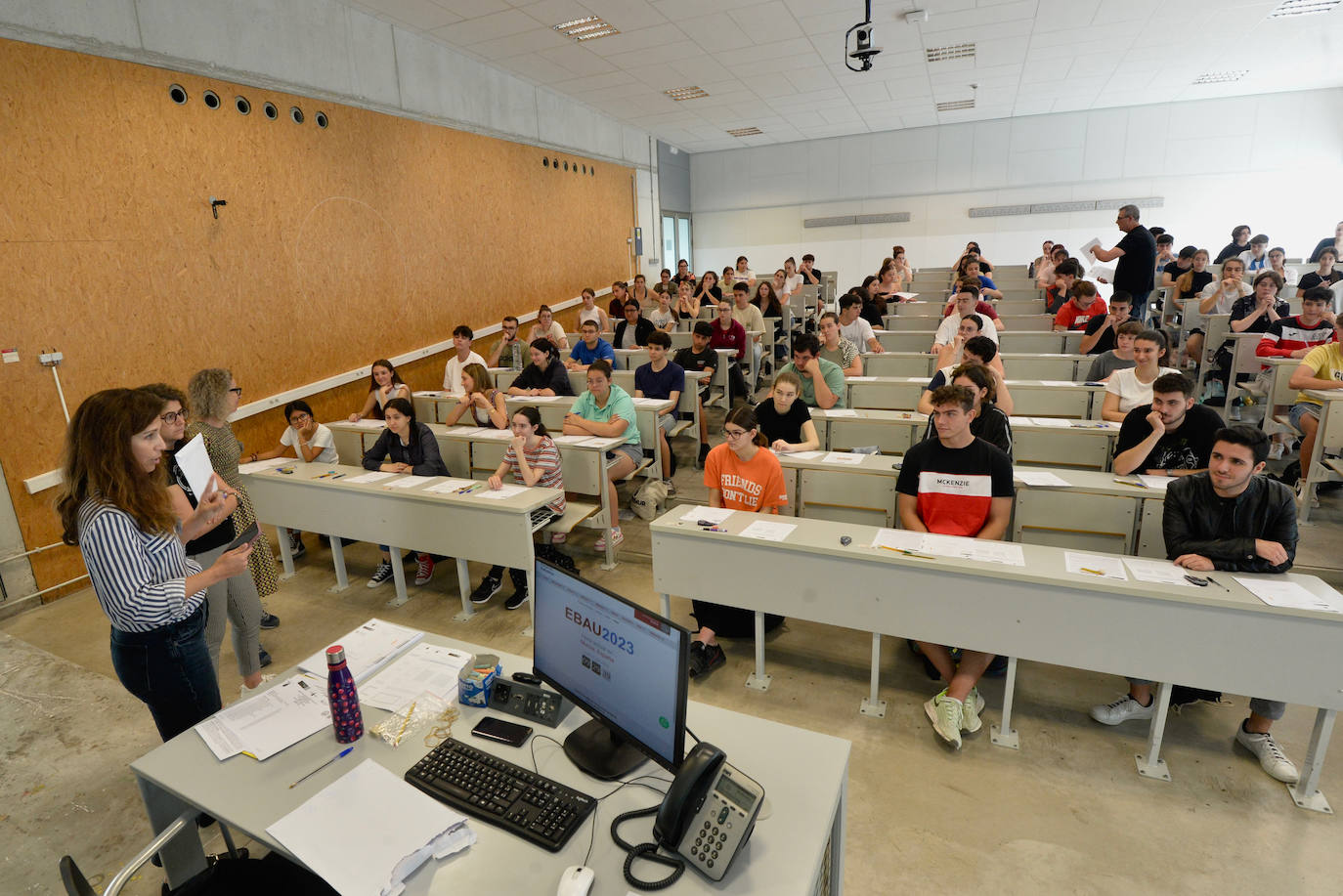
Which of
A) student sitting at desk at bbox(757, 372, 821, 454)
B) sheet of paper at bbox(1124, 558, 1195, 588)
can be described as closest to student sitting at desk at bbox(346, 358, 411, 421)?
student sitting at desk at bbox(757, 372, 821, 454)

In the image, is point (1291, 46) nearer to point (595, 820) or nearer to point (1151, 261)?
point (1151, 261)

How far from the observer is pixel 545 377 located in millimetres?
5945

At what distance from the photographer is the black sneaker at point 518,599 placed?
3902mm

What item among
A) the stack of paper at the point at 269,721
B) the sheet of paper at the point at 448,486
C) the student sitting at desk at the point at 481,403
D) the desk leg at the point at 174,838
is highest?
the student sitting at desk at the point at 481,403

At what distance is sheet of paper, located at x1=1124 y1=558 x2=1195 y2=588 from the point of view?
231 centimetres

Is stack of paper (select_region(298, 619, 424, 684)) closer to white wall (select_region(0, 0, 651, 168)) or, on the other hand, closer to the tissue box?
the tissue box

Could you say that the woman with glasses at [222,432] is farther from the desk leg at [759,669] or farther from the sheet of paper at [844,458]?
the sheet of paper at [844,458]

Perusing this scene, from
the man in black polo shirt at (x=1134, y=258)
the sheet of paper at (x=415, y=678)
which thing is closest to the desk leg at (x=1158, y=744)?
the sheet of paper at (x=415, y=678)

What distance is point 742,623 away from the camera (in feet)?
11.0

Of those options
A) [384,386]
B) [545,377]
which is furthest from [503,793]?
[545,377]

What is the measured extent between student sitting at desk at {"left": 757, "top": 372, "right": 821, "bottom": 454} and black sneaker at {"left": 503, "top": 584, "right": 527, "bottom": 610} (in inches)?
67.0

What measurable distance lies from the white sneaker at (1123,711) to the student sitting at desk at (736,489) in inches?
55.5

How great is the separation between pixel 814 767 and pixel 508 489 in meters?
2.59

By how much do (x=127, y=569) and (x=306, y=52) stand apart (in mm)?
5672
